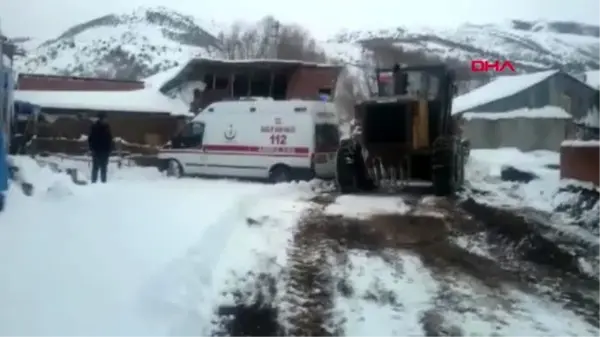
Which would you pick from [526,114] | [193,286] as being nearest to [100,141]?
[193,286]

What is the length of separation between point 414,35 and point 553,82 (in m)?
6.75

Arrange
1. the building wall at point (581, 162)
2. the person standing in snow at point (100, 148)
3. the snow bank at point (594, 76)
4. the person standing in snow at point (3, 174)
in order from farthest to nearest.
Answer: the person standing in snow at point (100, 148) → the building wall at point (581, 162) → the snow bank at point (594, 76) → the person standing in snow at point (3, 174)

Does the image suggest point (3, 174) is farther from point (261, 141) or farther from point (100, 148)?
point (261, 141)

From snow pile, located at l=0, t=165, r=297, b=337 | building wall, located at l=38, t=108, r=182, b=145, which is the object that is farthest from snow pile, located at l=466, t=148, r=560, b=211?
building wall, located at l=38, t=108, r=182, b=145

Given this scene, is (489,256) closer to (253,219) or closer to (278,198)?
(253,219)

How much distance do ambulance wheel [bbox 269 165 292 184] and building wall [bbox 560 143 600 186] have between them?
493 cm

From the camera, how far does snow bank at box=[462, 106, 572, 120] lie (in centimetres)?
1891

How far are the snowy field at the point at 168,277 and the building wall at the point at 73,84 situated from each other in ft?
17.0

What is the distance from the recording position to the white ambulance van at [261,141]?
1353cm

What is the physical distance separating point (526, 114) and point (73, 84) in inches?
571

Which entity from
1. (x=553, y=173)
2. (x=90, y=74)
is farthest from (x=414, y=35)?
(x=553, y=173)

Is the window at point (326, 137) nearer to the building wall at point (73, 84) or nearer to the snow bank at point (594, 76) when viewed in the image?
the building wall at point (73, 84)

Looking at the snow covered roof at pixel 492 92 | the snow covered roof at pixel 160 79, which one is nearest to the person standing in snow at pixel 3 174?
the snow covered roof at pixel 160 79

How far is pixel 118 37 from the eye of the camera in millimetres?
8461
